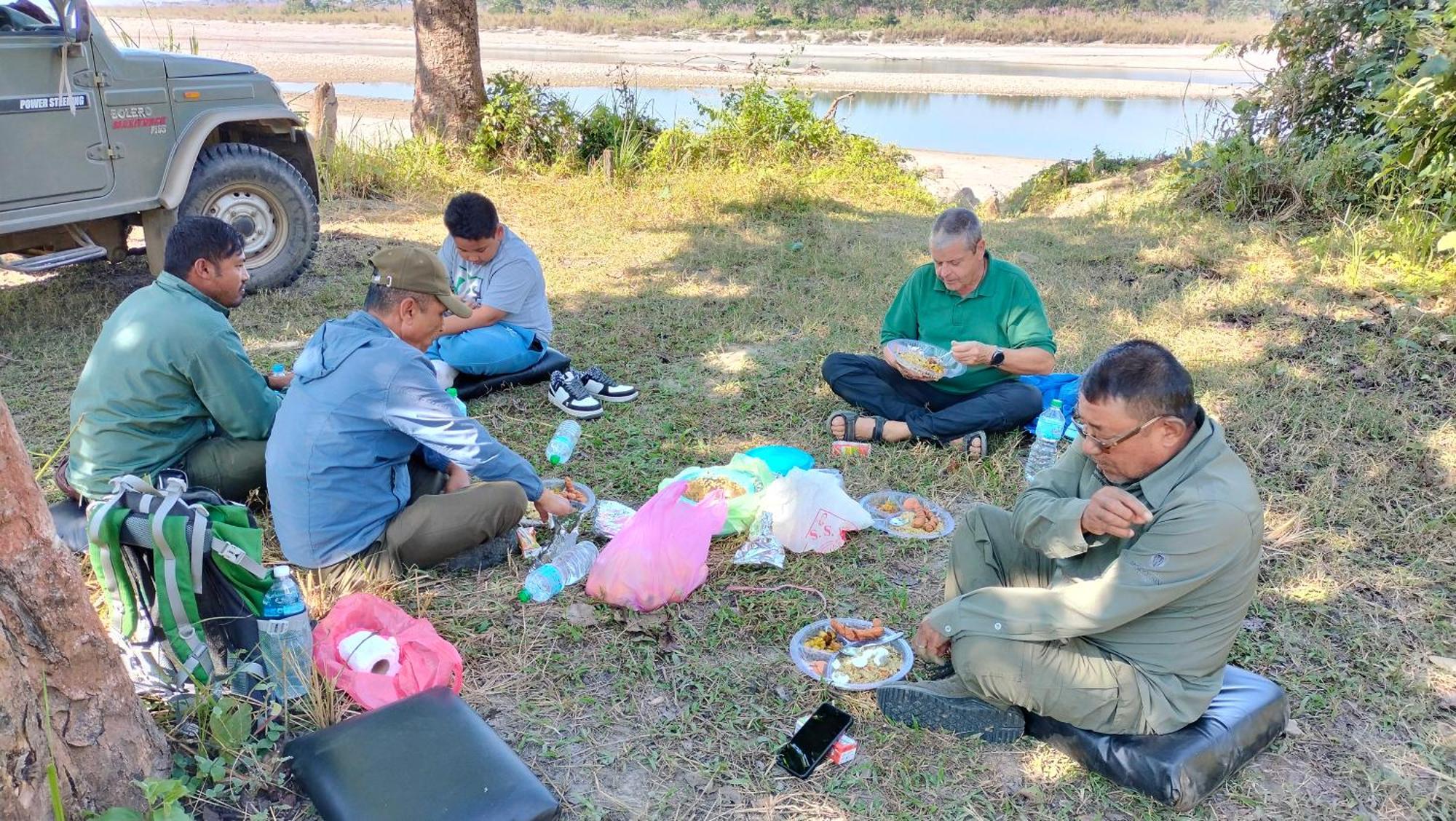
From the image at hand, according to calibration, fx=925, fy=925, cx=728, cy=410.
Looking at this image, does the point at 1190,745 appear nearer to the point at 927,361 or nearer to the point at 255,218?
the point at 927,361

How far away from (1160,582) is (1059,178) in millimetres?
9265

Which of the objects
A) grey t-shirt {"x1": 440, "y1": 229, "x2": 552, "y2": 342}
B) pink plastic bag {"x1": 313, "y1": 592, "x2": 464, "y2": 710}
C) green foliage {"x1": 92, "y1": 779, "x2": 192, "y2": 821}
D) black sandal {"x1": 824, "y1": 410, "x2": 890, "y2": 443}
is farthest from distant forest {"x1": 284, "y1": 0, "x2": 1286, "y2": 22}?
green foliage {"x1": 92, "y1": 779, "x2": 192, "y2": 821}

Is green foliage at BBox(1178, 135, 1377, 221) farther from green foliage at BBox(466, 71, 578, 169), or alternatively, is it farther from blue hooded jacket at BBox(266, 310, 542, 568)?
blue hooded jacket at BBox(266, 310, 542, 568)

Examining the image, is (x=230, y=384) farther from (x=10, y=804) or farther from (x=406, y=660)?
(x=10, y=804)

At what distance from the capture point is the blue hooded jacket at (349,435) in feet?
9.00

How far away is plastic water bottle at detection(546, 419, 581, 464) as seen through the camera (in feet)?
12.9

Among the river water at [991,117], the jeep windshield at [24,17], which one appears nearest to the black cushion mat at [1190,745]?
the jeep windshield at [24,17]

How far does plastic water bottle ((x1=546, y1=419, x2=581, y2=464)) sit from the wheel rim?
2.97m

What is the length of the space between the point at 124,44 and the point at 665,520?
6444 millimetres

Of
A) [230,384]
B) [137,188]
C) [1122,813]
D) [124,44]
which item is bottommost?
[1122,813]

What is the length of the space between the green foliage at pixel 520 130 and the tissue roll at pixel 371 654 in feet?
24.9

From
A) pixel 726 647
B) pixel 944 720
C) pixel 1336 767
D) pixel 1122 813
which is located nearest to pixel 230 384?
pixel 726 647

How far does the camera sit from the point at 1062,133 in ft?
70.0

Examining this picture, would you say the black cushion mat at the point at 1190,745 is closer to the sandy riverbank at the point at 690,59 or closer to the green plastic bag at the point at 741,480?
the green plastic bag at the point at 741,480
